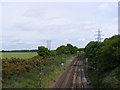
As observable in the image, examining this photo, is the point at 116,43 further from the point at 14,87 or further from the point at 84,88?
the point at 14,87

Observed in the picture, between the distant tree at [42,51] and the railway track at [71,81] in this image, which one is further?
the distant tree at [42,51]

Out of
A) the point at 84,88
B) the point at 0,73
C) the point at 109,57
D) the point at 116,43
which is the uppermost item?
the point at 116,43

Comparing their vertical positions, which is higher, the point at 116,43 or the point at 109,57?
the point at 116,43

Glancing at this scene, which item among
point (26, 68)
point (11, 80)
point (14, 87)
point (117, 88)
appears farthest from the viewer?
point (26, 68)

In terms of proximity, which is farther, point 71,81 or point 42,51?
point 42,51

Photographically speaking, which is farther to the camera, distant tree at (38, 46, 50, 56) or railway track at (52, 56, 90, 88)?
distant tree at (38, 46, 50, 56)

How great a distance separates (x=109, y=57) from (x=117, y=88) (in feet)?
13.9

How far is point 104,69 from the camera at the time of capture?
90.9 feet

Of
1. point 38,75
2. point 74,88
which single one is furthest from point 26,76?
point 74,88

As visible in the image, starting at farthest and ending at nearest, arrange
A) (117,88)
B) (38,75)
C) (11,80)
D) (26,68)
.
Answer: (26,68)
(38,75)
(11,80)
(117,88)

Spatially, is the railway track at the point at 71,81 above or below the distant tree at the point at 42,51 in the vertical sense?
below

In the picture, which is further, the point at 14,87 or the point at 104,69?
the point at 104,69

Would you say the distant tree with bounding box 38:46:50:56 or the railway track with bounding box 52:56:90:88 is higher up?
the distant tree with bounding box 38:46:50:56

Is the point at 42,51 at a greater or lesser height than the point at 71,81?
greater
